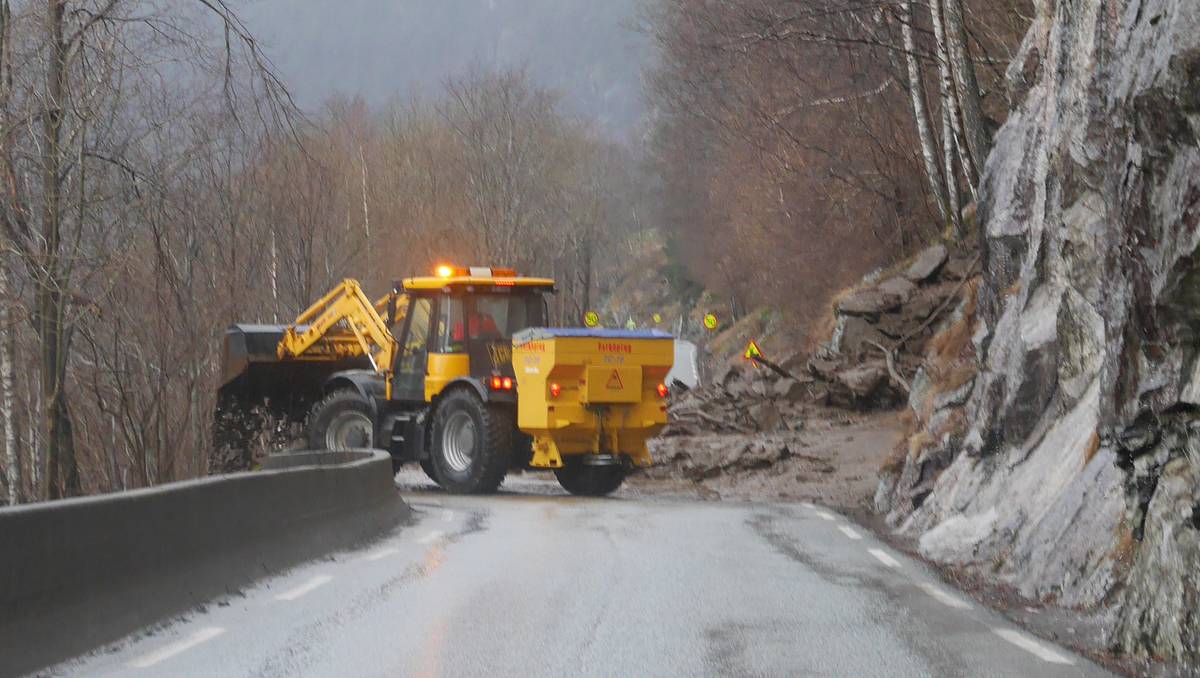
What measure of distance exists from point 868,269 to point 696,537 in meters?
24.4

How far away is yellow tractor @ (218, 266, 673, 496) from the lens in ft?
65.5

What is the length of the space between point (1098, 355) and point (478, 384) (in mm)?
9674

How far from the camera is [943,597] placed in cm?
1047

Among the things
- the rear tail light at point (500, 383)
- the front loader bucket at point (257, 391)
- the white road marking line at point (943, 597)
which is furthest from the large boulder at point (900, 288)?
the white road marking line at point (943, 597)

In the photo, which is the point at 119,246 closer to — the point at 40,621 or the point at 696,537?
the point at 696,537

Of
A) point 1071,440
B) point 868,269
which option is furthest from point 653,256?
point 1071,440

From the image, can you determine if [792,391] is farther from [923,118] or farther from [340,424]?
[340,424]

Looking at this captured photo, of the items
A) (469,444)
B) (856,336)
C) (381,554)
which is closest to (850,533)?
(381,554)

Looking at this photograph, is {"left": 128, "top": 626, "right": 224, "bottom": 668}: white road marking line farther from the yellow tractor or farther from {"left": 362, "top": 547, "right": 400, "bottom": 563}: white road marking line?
the yellow tractor

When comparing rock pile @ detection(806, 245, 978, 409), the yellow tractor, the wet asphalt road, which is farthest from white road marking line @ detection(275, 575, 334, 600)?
rock pile @ detection(806, 245, 978, 409)

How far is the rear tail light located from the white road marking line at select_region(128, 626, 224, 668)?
11969mm

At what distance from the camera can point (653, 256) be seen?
10406cm

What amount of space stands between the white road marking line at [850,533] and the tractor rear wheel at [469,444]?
19.1ft

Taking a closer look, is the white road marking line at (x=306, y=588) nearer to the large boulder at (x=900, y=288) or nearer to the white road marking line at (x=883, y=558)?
the white road marking line at (x=883, y=558)
